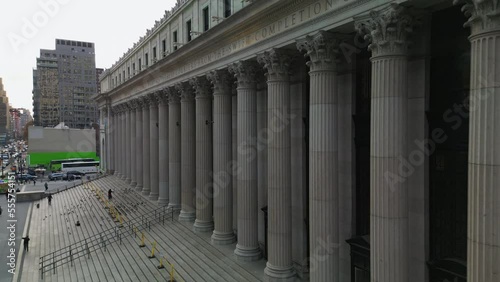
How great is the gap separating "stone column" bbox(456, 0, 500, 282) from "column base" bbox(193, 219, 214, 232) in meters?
20.1

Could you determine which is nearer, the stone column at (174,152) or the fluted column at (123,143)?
A: the stone column at (174,152)

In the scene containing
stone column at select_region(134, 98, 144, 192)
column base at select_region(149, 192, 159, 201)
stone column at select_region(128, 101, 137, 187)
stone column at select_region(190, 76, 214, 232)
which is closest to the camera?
stone column at select_region(190, 76, 214, 232)

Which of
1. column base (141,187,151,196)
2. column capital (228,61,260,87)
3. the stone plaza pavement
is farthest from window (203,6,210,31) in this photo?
column base (141,187,151,196)

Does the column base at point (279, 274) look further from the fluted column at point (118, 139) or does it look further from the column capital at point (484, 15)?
the fluted column at point (118, 139)

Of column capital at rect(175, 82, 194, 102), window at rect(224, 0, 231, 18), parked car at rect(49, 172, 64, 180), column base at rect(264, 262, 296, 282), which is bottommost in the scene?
parked car at rect(49, 172, 64, 180)

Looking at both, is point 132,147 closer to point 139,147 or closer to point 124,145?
point 139,147

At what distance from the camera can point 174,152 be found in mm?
33594

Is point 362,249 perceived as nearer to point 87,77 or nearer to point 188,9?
point 188,9

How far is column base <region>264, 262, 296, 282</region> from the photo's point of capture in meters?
18.3

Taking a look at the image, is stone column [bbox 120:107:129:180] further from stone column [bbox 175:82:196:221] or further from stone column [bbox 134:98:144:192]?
stone column [bbox 175:82:196:221]

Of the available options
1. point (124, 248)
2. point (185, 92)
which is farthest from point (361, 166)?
point (124, 248)

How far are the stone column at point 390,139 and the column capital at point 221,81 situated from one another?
1272cm

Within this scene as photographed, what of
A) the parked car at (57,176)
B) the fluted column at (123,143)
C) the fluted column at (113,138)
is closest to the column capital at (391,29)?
the fluted column at (123,143)

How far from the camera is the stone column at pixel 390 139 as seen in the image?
470 inches
